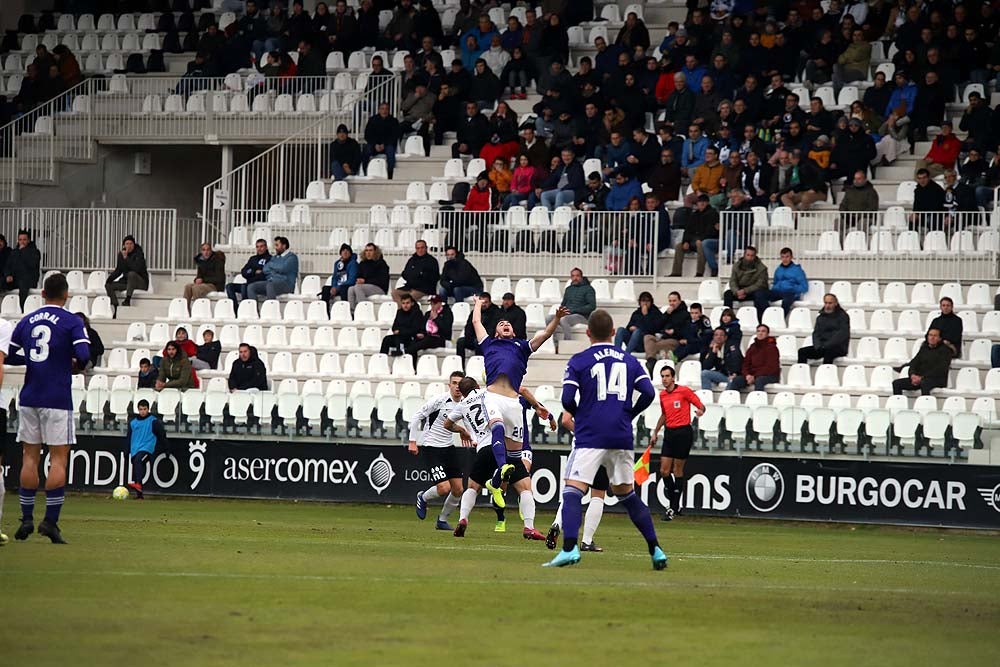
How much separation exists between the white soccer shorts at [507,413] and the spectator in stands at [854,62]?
653 inches

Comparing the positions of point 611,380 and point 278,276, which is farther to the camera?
point 278,276

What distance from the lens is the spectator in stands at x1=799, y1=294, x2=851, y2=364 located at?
81.0 feet

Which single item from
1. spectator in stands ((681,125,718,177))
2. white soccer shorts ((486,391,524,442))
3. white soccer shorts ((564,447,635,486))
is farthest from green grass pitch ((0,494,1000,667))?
spectator in stands ((681,125,718,177))

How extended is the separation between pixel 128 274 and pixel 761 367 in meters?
12.7

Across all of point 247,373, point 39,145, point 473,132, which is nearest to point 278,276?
point 247,373

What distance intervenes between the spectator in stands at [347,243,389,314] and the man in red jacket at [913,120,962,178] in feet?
31.7

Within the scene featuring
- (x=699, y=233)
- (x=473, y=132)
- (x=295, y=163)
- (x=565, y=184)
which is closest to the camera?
(x=699, y=233)

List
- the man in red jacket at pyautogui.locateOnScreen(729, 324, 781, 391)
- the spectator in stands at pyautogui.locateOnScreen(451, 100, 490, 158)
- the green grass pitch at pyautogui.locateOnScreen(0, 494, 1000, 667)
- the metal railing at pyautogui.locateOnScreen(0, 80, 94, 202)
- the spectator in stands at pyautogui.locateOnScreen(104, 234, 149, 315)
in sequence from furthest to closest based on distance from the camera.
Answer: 1. the metal railing at pyautogui.locateOnScreen(0, 80, 94, 202)
2. the spectator in stands at pyautogui.locateOnScreen(451, 100, 490, 158)
3. the spectator in stands at pyautogui.locateOnScreen(104, 234, 149, 315)
4. the man in red jacket at pyautogui.locateOnScreen(729, 324, 781, 391)
5. the green grass pitch at pyautogui.locateOnScreen(0, 494, 1000, 667)

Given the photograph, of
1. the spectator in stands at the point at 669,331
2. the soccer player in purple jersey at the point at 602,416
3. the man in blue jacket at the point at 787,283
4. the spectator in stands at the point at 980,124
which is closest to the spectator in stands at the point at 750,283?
the man in blue jacket at the point at 787,283

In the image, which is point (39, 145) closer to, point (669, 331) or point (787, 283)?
point (669, 331)

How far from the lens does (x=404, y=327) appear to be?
26875 millimetres

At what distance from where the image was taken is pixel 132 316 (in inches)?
1201

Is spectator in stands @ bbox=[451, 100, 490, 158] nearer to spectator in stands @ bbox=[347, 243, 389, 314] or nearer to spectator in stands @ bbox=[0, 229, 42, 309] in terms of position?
spectator in stands @ bbox=[347, 243, 389, 314]

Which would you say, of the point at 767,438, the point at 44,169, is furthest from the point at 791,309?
the point at 44,169
